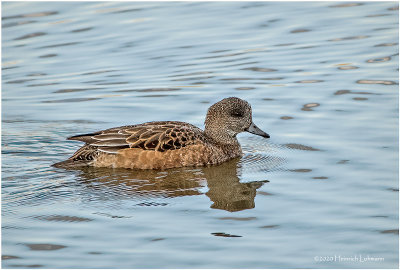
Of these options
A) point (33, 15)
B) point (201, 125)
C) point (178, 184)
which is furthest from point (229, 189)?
point (33, 15)

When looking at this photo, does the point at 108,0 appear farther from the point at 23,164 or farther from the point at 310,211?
the point at 310,211

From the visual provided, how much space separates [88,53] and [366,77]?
16.7 ft

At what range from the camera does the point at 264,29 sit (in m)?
15.6

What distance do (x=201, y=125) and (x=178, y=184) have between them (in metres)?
2.35

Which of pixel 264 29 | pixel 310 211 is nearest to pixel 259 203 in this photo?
pixel 310 211

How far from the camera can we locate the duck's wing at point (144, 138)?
32.9 ft

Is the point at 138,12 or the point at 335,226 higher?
the point at 138,12

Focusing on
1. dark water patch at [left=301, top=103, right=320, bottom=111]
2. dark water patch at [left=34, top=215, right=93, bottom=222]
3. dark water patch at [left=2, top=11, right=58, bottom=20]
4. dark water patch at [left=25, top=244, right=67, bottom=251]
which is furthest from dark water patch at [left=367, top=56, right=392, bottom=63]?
dark water patch at [left=25, top=244, right=67, bottom=251]

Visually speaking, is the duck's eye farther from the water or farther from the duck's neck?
the water

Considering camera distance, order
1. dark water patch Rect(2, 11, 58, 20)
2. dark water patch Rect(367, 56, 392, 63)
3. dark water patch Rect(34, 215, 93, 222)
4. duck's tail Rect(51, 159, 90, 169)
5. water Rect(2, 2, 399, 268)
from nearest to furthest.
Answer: water Rect(2, 2, 399, 268) < dark water patch Rect(34, 215, 93, 222) < duck's tail Rect(51, 159, 90, 169) < dark water patch Rect(367, 56, 392, 63) < dark water patch Rect(2, 11, 58, 20)

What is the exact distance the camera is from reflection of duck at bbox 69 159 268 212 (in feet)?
29.0

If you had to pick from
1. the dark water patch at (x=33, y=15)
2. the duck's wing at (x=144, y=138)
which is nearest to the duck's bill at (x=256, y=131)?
the duck's wing at (x=144, y=138)

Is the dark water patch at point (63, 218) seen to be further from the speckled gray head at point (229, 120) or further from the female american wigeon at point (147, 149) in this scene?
the speckled gray head at point (229, 120)

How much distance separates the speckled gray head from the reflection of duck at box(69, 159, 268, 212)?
49cm
